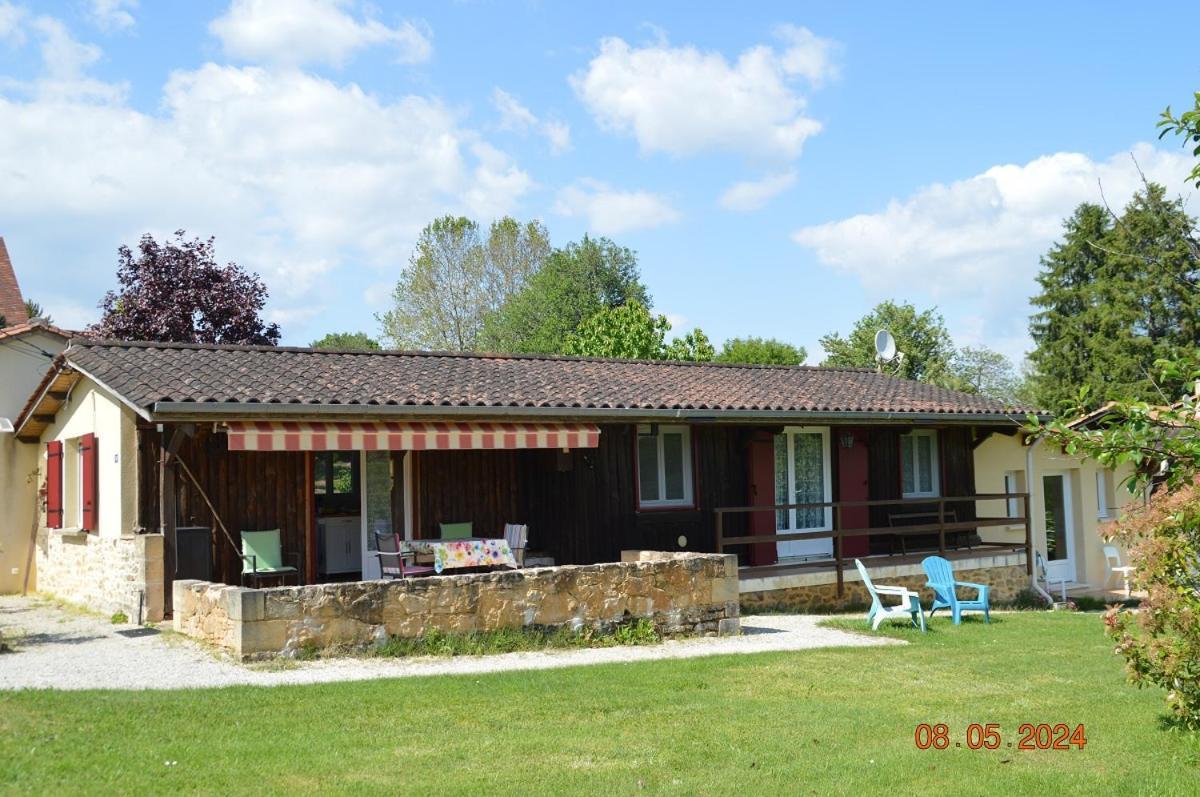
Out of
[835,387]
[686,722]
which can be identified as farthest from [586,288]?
[686,722]

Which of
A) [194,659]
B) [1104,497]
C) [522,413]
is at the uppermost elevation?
[522,413]

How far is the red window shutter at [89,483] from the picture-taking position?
15922 millimetres

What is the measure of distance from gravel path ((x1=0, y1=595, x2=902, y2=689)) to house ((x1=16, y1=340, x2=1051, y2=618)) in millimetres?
1216

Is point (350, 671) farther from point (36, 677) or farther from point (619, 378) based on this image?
point (619, 378)

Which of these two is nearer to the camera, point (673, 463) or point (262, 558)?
point (262, 558)

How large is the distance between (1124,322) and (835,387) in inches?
1161

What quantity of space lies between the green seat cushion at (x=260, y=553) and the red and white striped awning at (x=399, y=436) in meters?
1.97

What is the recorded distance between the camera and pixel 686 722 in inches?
362

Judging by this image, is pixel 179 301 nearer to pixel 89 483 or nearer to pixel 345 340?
pixel 89 483

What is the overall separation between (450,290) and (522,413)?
117 feet

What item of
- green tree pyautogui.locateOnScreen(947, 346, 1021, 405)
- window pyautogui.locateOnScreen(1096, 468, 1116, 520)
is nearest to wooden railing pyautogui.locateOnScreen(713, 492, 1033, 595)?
window pyautogui.locateOnScreen(1096, 468, 1116, 520)

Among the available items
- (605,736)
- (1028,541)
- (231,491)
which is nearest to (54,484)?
(231,491)

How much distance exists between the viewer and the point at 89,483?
15992 mm
